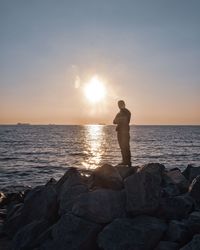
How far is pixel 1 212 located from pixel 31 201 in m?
3.65

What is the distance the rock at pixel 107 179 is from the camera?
35.7 feet

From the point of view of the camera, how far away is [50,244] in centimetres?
880

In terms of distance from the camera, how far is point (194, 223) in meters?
8.43

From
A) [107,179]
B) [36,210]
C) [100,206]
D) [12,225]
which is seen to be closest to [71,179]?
[107,179]

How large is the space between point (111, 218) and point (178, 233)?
1.67m

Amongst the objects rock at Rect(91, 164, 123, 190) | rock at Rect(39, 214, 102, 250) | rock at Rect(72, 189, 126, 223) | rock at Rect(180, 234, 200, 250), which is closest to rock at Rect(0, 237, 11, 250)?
rock at Rect(39, 214, 102, 250)

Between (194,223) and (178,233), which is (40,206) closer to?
(178,233)

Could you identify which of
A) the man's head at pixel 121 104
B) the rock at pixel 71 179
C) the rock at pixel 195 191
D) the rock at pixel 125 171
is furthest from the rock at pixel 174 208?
the man's head at pixel 121 104

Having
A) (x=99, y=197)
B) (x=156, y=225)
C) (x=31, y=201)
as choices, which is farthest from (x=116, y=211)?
(x=31, y=201)

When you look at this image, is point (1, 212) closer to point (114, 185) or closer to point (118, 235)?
point (114, 185)

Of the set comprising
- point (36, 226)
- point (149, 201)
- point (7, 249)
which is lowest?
point (7, 249)

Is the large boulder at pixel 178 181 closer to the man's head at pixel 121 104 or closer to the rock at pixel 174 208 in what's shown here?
the rock at pixel 174 208

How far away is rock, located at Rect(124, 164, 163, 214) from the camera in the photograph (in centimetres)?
897

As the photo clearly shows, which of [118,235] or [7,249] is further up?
[118,235]
